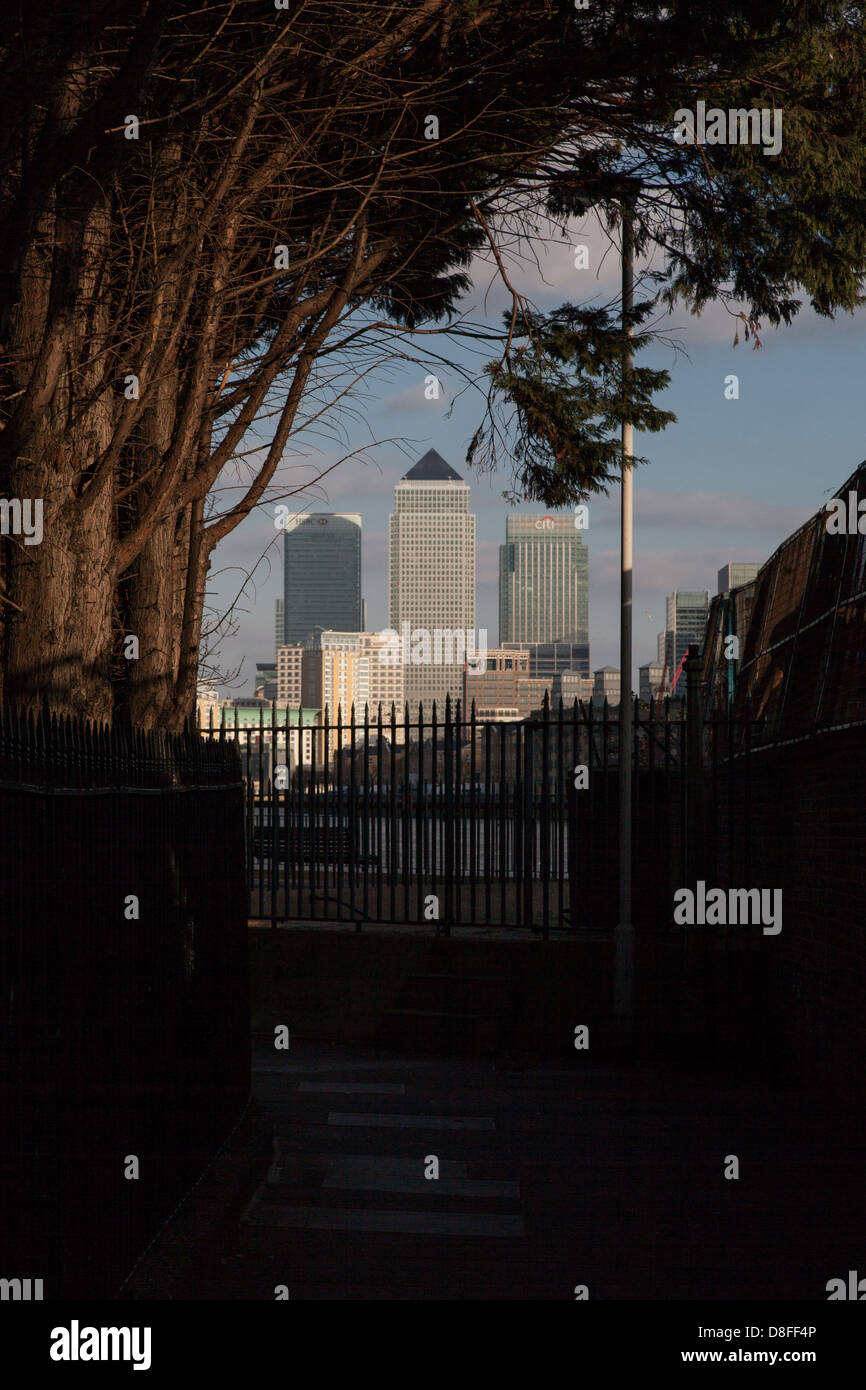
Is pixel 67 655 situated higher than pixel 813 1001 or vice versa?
pixel 67 655

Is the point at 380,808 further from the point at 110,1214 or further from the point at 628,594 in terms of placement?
the point at 110,1214

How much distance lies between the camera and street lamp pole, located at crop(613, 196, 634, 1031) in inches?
492

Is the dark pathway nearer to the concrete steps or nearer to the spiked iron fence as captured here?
the concrete steps

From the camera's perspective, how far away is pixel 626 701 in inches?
498

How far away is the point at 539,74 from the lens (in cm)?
994

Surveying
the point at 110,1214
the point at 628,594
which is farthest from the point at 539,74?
the point at 110,1214

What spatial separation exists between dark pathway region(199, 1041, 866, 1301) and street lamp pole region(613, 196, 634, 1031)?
3.36 ft

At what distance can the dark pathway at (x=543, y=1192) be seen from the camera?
21.0 ft

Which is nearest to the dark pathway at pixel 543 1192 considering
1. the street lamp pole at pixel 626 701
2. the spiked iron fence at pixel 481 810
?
the street lamp pole at pixel 626 701

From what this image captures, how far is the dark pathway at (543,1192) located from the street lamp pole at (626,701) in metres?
1.02

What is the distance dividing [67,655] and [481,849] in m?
6.77

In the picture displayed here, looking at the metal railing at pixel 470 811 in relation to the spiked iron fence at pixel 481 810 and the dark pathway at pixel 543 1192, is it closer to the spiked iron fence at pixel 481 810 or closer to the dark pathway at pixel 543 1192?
the spiked iron fence at pixel 481 810

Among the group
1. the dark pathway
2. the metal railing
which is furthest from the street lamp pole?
the dark pathway

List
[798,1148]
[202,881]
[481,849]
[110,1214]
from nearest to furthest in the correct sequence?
[110,1214], [202,881], [798,1148], [481,849]
